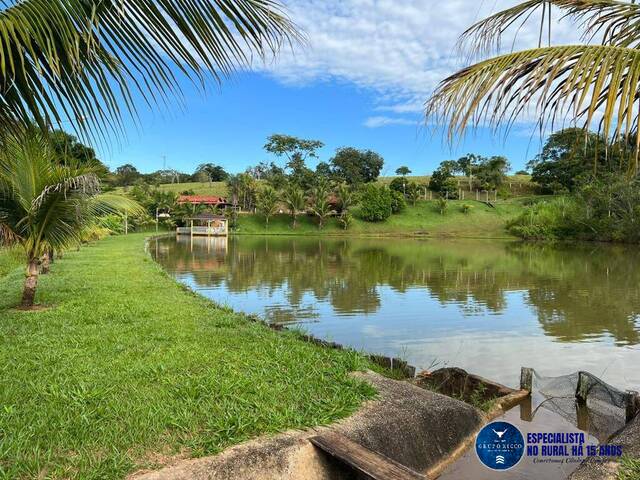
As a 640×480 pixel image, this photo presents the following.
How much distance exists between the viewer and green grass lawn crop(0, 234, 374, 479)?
2.92 metres

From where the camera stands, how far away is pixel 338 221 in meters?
49.5

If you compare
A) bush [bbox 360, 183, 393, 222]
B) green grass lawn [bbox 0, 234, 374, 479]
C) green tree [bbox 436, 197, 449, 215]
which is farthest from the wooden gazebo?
green grass lawn [bbox 0, 234, 374, 479]

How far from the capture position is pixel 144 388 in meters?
3.90

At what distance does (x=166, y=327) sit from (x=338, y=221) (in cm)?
4337

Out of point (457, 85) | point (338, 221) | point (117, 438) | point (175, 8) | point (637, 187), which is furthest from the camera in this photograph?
point (338, 221)

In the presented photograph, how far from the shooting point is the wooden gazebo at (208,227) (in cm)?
4275

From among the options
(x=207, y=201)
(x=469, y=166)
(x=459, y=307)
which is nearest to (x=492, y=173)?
(x=469, y=166)

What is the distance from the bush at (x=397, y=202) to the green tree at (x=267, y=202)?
12.1m

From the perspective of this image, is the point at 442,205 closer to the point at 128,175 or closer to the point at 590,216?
the point at 590,216

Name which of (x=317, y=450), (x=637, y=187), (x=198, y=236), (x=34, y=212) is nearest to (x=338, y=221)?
(x=198, y=236)

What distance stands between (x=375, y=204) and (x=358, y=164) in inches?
785

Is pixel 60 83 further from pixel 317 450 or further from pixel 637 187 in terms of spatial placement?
pixel 637 187

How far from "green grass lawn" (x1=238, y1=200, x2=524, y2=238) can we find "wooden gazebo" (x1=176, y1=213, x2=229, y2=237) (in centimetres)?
406

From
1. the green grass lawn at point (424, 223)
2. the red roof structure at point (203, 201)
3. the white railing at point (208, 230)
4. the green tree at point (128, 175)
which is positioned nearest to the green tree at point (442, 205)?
the green grass lawn at point (424, 223)
